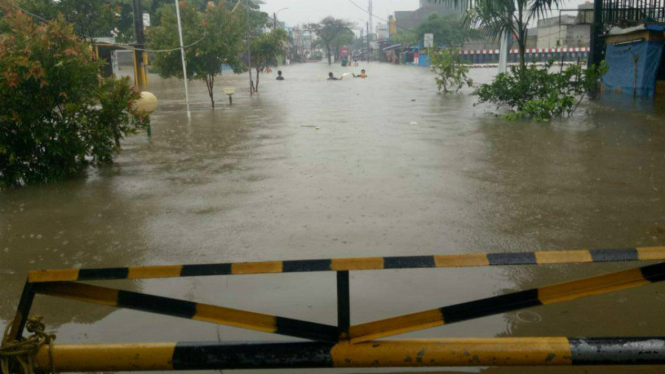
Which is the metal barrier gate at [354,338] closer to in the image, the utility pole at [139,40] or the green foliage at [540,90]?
the green foliage at [540,90]

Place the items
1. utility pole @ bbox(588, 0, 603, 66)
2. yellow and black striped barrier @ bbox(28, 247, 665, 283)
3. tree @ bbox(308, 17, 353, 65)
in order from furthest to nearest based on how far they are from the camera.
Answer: tree @ bbox(308, 17, 353, 65)
utility pole @ bbox(588, 0, 603, 66)
yellow and black striped barrier @ bbox(28, 247, 665, 283)

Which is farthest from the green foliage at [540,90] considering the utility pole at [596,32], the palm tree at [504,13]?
the utility pole at [596,32]

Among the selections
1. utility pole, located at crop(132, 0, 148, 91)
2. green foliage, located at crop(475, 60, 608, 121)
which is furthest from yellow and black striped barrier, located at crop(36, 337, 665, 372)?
utility pole, located at crop(132, 0, 148, 91)

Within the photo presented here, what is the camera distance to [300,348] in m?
2.41

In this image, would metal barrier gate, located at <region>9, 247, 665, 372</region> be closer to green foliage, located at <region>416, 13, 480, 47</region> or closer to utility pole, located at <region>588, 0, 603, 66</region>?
utility pole, located at <region>588, 0, 603, 66</region>

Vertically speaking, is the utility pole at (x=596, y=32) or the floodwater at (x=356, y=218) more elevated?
the utility pole at (x=596, y=32)

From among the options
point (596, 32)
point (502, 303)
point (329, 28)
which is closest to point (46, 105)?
point (502, 303)

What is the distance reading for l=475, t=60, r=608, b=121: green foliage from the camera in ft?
43.1

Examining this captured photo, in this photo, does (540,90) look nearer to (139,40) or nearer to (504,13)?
(504,13)

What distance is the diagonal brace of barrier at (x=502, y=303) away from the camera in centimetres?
247

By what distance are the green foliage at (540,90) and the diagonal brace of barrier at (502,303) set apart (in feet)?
36.3

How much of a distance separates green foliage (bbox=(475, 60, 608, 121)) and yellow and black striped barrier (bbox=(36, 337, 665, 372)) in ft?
37.1

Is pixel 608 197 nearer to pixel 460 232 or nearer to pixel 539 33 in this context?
pixel 460 232

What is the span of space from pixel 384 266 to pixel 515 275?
2.44 meters
